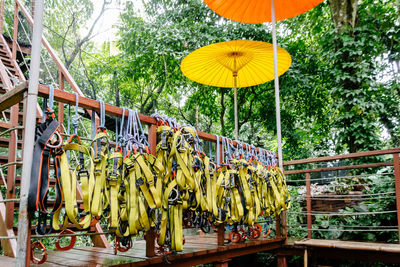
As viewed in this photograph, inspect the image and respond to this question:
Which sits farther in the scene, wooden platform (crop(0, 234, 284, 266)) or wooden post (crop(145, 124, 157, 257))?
wooden post (crop(145, 124, 157, 257))

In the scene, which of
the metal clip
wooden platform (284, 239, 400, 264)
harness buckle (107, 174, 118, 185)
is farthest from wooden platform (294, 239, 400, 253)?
harness buckle (107, 174, 118, 185)

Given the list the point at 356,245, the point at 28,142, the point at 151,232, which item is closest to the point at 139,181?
the point at 151,232

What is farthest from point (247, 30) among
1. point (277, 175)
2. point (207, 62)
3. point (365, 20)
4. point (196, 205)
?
point (196, 205)

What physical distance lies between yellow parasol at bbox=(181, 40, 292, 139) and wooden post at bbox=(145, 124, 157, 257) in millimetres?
2382

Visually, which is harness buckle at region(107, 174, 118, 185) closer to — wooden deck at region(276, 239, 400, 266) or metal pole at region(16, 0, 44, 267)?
metal pole at region(16, 0, 44, 267)

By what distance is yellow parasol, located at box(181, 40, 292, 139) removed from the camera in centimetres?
432

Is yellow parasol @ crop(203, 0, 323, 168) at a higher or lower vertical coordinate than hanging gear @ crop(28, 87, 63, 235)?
higher

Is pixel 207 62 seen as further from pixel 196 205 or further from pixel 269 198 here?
pixel 196 205

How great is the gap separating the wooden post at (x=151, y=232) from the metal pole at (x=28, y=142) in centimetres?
81

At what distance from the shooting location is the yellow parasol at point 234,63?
4.32m

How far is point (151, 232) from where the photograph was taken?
2062 millimetres

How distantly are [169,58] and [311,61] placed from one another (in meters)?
3.69

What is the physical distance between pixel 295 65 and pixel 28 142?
7.20m

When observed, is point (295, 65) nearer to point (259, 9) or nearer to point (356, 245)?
point (259, 9)
